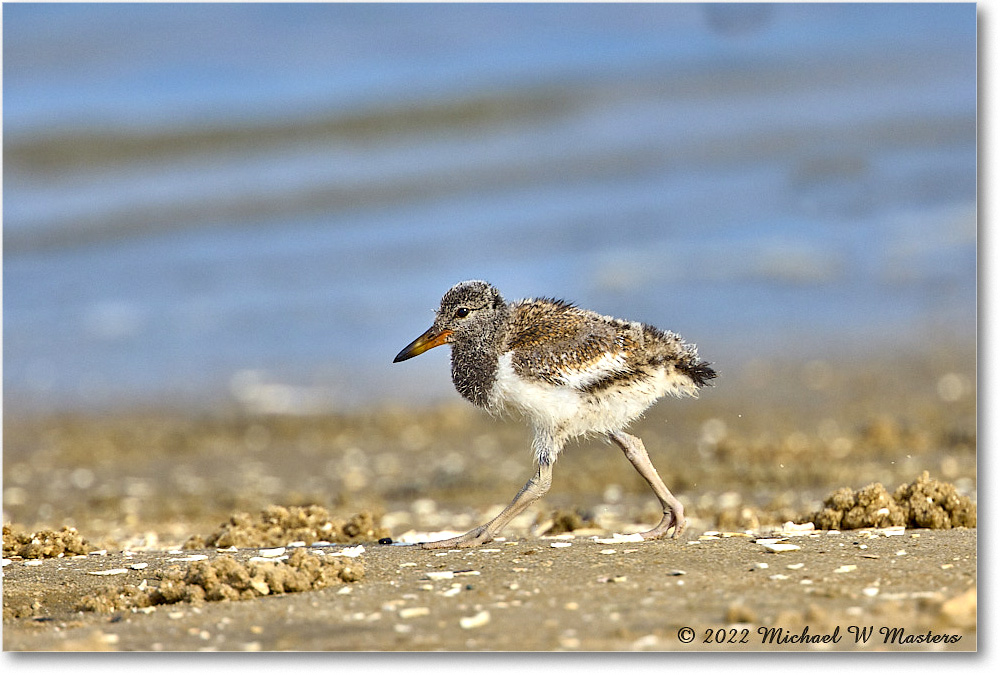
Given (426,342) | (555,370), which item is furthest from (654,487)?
(426,342)

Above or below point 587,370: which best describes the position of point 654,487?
below

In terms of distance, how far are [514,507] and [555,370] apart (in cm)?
66

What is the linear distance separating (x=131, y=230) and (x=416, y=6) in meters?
5.78

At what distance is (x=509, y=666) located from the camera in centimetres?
404

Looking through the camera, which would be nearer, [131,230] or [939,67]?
[939,67]

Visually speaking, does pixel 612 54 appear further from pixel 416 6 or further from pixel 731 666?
pixel 731 666

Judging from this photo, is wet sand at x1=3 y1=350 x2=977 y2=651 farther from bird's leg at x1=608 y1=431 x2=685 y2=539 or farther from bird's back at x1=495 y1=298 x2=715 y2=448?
bird's back at x1=495 y1=298 x2=715 y2=448

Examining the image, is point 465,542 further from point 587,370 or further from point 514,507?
point 587,370

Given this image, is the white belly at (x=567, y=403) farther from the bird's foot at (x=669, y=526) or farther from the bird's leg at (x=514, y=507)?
the bird's foot at (x=669, y=526)

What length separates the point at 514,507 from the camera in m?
5.23

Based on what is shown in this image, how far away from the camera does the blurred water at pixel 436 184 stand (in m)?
11.4

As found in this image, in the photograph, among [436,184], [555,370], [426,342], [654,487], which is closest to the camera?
[555,370]

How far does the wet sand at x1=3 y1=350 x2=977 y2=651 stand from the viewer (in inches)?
164

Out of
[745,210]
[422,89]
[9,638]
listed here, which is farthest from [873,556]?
[422,89]
